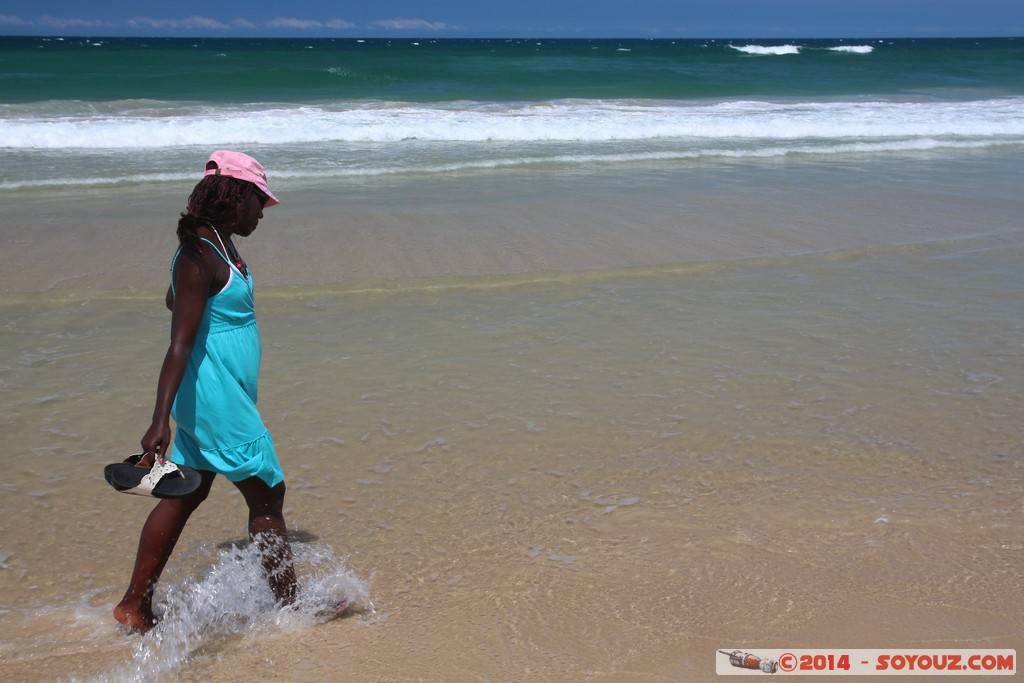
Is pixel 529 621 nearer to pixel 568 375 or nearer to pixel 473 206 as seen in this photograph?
pixel 568 375

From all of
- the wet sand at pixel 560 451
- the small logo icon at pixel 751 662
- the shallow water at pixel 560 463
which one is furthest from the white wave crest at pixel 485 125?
the small logo icon at pixel 751 662

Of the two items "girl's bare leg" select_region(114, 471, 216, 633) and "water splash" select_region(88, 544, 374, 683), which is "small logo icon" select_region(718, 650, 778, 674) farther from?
"girl's bare leg" select_region(114, 471, 216, 633)

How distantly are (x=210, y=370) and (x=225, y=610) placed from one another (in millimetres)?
756

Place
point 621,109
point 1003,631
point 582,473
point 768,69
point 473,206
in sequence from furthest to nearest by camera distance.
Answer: point 768,69
point 621,109
point 473,206
point 582,473
point 1003,631

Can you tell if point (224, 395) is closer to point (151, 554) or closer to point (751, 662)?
point (151, 554)

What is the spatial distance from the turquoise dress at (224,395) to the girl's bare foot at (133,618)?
443mm

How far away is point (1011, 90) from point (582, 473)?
99.2 feet

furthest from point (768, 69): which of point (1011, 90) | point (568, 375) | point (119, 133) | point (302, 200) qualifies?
point (568, 375)

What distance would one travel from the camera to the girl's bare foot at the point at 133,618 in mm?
2680

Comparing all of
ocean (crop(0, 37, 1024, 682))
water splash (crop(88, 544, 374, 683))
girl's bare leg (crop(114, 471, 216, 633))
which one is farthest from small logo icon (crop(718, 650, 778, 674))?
girl's bare leg (crop(114, 471, 216, 633))

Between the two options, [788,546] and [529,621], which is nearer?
[529,621]

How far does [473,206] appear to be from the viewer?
908 cm

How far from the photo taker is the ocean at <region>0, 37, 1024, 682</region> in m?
2.77

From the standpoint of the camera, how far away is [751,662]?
103 inches
